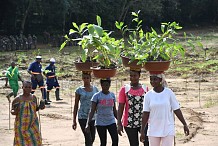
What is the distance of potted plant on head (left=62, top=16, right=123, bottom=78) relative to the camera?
8.21m

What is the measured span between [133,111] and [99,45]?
1.10m

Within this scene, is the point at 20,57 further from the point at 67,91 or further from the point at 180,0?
the point at 180,0

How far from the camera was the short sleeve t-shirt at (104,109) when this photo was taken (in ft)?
28.0

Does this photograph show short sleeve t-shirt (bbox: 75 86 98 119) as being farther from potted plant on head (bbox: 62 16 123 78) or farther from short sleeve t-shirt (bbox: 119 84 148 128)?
short sleeve t-shirt (bbox: 119 84 148 128)

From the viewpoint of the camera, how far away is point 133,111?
822 centimetres

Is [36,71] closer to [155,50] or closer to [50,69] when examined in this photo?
[50,69]

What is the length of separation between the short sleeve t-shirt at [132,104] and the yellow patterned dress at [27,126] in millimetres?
1464

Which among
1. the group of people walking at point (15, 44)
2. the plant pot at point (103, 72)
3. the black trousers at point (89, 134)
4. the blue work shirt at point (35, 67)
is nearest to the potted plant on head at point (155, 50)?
the plant pot at point (103, 72)

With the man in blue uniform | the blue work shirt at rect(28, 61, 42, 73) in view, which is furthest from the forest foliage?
the blue work shirt at rect(28, 61, 42, 73)

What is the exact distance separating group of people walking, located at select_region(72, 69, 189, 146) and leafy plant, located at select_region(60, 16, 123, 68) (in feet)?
1.12

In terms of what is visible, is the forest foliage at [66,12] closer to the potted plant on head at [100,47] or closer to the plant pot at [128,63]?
the potted plant on head at [100,47]

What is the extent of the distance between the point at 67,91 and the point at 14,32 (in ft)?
68.6

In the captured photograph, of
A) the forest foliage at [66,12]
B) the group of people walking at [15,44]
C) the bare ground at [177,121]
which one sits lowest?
the bare ground at [177,121]

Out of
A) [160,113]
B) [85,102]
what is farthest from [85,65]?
[160,113]
